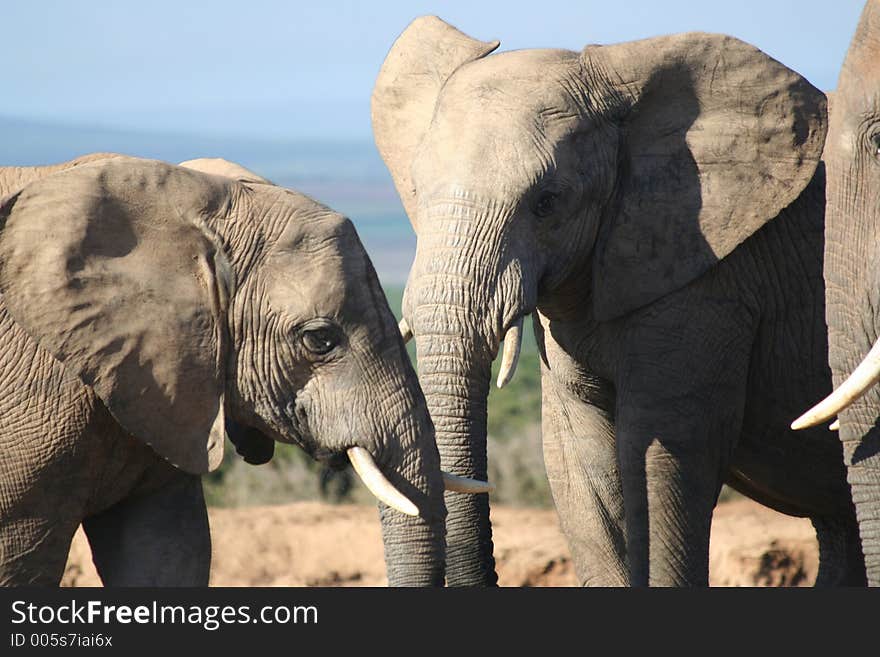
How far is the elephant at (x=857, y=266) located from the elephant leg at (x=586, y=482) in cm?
146

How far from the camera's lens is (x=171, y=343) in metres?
5.05

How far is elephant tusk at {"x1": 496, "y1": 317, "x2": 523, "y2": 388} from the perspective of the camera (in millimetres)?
Answer: 6094

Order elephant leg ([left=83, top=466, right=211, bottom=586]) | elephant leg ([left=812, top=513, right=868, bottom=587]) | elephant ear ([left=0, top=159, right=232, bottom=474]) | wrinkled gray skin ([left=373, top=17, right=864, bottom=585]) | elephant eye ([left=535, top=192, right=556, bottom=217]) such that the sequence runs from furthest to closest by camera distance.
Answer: elephant leg ([left=812, top=513, right=868, bottom=587]) → wrinkled gray skin ([left=373, top=17, right=864, bottom=585]) → elephant eye ([left=535, top=192, right=556, bottom=217]) → elephant leg ([left=83, top=466, right=211, bottom=586]) → elephant ear ([left=0, top=159, right=232, bottom=474])

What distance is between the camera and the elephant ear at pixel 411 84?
6781 millimetres

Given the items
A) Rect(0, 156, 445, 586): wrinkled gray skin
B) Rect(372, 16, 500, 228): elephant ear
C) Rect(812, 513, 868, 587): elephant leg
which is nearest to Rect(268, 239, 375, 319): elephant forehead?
Rect(0, 156, 445, 586): wrinkled gray skin

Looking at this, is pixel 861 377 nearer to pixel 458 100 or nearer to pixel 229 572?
pixel 458 100

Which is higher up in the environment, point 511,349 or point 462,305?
point 462,305

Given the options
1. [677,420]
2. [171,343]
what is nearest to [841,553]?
[677,420]

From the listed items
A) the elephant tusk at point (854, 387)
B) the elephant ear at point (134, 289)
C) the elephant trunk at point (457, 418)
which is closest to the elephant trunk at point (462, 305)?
the elephant trunk at point (457, 418)

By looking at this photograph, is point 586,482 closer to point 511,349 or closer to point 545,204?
point 511,349

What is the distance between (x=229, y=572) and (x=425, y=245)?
394 centimetres

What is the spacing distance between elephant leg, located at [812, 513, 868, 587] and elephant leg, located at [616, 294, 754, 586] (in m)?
1.06

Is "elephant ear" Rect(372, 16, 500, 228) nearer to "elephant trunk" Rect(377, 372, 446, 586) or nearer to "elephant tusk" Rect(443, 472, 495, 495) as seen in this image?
"elephant tusk" Rect(443, 472, 495, 495)

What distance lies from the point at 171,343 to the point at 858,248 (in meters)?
1.63
